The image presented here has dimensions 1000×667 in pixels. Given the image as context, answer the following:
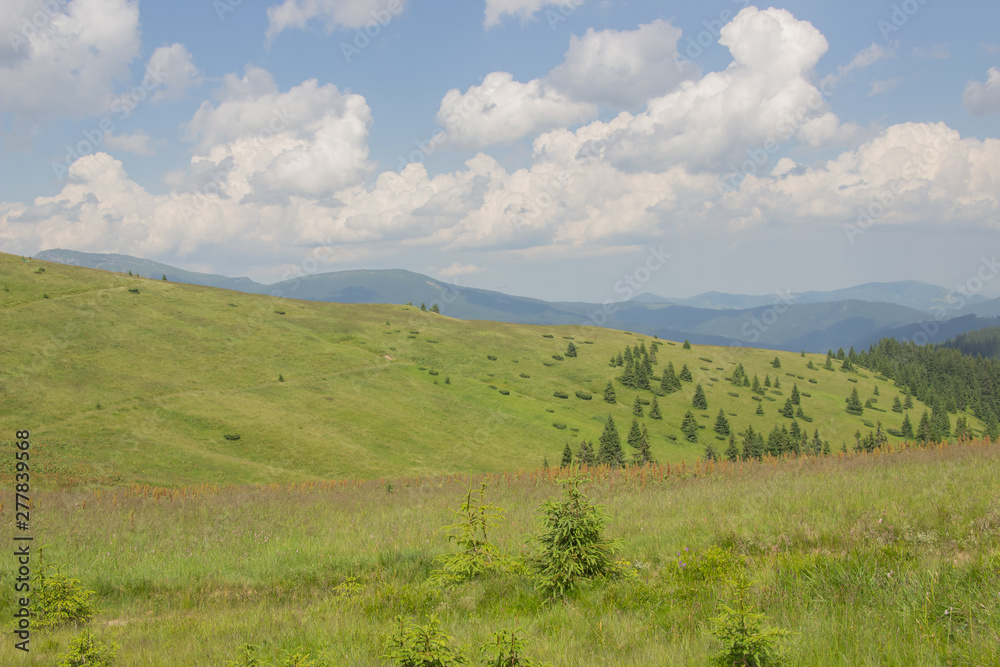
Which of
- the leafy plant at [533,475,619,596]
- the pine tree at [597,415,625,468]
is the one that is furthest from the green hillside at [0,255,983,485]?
the leafy plant at [533,475,619,596]

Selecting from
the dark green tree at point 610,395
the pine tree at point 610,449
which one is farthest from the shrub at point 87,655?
the dark green tree at point 610,395

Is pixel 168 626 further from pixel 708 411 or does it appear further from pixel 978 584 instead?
pixel 708 411

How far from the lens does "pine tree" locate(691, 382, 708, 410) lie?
95500 millimetres

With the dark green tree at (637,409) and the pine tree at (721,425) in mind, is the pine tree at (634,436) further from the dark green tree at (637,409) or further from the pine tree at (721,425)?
the pine tree at (721,425)

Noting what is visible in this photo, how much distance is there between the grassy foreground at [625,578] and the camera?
16.0 ft

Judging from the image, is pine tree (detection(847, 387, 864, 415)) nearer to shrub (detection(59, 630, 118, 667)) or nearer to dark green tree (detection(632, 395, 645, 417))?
dark green tree (detection(632, 395, 645, 417))

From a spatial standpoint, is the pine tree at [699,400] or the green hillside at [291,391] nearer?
the green hillside at [291,391]

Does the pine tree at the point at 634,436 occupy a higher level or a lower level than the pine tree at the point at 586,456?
lower

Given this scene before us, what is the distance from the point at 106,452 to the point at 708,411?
282ft

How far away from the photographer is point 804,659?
14.3ft

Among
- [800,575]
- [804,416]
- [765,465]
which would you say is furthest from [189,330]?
[804,416]

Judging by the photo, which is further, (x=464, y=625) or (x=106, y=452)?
(x=106, y=452)

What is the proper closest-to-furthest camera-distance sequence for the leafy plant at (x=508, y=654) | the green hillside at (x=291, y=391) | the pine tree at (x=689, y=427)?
1. the leafy plant at (x=508, y=654)
2. the green hillside at (x=291, y=391)
3. the pine tree at (x=689, y=427)

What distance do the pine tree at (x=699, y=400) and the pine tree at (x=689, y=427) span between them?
9293mm
